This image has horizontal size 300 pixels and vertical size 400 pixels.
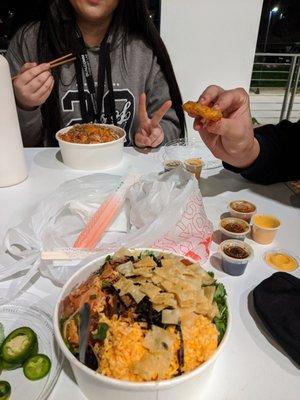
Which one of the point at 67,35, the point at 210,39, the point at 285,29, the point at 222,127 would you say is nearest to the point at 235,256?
the point at 222,127

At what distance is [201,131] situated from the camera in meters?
1.31

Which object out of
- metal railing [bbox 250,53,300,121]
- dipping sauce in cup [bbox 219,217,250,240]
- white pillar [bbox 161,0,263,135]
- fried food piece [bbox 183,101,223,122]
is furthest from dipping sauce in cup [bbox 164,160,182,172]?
metal railing [bbox 250,53,300,121]

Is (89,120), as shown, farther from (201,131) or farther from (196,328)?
(196,328)

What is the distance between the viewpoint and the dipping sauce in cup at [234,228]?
1028 mm

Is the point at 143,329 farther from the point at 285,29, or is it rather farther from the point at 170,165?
the point at 285,29

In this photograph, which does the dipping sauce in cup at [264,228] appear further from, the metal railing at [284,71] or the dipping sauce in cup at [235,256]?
the metal railing at [284,71]

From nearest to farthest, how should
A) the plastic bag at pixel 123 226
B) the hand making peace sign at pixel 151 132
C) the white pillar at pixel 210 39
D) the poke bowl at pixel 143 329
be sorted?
1. the poke bowl at pixel 143 329
2. the plastic bag at pixel 123 226
3. the hand making peace sign at pixel 151 132
4. the white pillar at pixel 210 39

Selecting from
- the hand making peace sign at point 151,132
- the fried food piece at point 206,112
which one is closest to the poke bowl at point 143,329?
the fried food piece at point 206,112

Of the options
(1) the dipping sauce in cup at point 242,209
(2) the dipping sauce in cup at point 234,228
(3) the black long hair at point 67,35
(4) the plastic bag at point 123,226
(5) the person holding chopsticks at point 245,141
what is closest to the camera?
(4) the plastic bag at point 123,226

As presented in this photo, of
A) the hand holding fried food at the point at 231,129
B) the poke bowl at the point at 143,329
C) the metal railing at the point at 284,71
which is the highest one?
the hand holding fried food at the point at 231,129

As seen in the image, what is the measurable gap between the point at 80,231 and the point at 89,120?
46.8 inches

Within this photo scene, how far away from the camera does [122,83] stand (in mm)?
2104

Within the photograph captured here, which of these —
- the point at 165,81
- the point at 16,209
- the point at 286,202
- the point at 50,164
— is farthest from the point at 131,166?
the point at 165,81

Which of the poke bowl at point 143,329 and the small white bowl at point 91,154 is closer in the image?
the poke bowl at point 143,329
